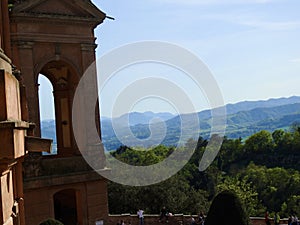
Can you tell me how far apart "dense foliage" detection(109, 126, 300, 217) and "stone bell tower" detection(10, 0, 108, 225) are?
21.6 feet

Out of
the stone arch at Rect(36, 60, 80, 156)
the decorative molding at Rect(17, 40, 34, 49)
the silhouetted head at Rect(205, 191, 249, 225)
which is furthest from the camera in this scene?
the stone arch at Rect(36, 60, 80, 156)

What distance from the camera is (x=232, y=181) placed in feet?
203

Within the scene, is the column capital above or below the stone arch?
above

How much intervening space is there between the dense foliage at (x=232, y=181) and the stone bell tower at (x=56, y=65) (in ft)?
21.6

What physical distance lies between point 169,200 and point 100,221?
944 inches

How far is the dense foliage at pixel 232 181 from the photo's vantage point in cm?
4653

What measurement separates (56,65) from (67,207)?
6407 millimetres

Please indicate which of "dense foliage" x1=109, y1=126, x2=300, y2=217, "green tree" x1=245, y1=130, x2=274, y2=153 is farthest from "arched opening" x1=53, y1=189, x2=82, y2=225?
"green tree" x1=245, y1=130, x2=274, y2=153

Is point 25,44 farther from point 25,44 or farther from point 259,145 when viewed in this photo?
point 259,145

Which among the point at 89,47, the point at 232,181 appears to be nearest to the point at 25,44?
the point at 89,47

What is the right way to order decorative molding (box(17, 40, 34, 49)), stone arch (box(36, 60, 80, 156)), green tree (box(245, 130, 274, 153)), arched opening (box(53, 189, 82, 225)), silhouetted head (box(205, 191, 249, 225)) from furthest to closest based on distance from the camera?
green tree (box(245, 130, 274, 153)) < arched opening (box(53, 189, 82, 225)) < stone arch (box(36, 60, 80, 156)) < silhouetted head (box(205, 191, 249, 225)) < decorative molding (box(17, 40, 34, 49))

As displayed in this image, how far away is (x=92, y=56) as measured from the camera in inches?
853

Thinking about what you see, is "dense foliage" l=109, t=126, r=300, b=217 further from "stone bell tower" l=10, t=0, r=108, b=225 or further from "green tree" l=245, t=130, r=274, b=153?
"stone bell tower" l=10, t=0, r=108, b=225

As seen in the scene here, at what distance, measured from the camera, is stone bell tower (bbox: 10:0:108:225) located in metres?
19.8
